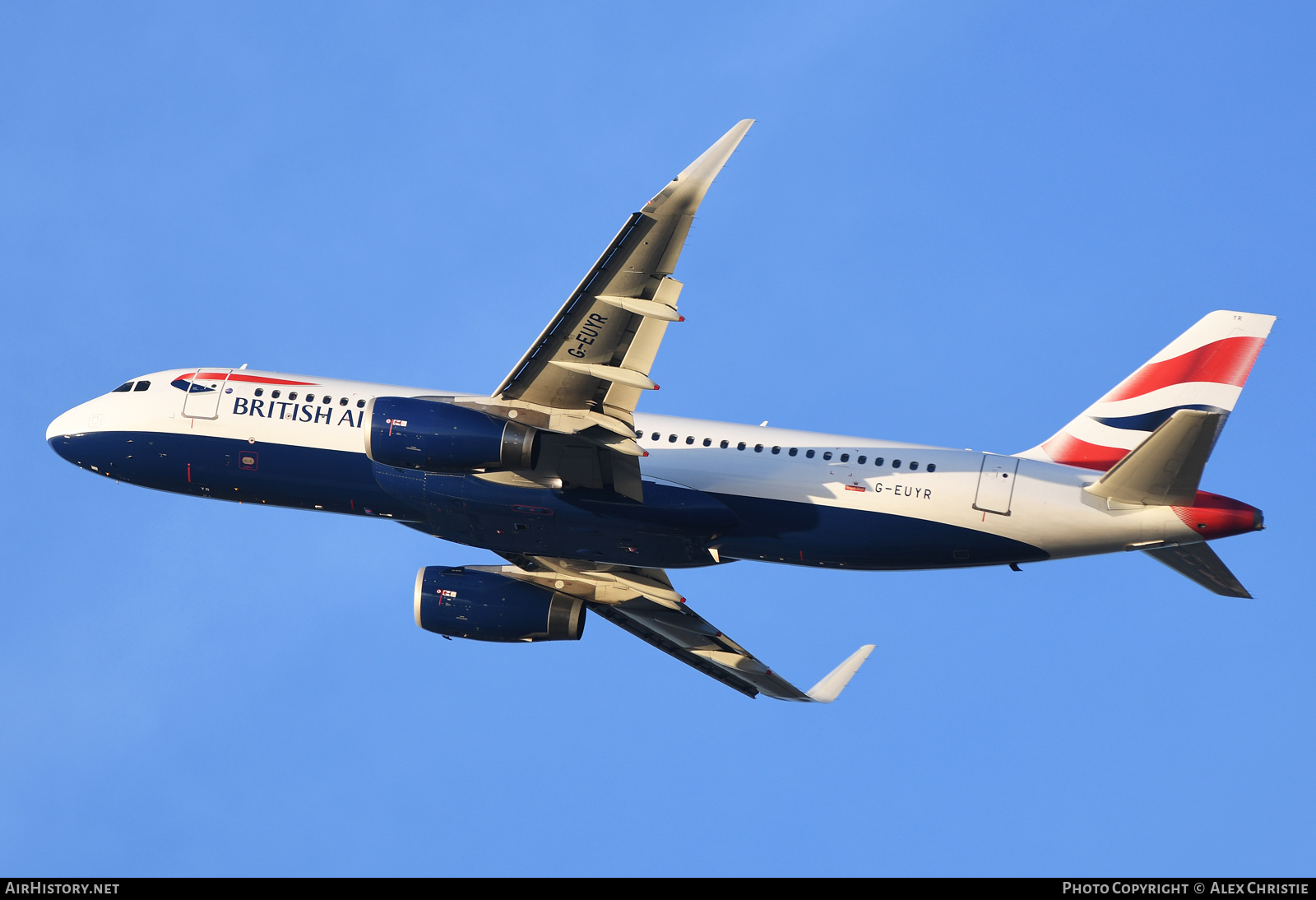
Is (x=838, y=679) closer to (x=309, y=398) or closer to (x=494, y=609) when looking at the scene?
(x=494, y=609)

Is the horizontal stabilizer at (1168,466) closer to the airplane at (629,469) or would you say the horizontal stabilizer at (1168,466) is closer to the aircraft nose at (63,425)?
the airplane at (629,469)

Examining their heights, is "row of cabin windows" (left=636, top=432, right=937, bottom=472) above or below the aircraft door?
above

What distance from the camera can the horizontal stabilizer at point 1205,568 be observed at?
100 feet

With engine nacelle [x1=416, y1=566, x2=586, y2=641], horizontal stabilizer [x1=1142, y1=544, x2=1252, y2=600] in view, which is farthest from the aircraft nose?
horizontal stabilizer [x1=1142, y1=544, x2=1252, y2=600]

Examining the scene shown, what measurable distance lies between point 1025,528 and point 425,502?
13741 millimetres

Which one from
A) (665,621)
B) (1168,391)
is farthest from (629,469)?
A: (1168,391)

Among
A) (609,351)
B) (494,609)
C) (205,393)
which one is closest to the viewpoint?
(609,351)

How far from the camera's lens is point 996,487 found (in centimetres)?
3178

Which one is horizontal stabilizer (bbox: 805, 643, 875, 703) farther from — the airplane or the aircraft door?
the aircraft door

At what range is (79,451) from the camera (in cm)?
3669

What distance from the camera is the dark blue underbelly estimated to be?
3206 cm

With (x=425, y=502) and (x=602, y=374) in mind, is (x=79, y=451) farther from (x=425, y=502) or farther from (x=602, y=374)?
(x=602, y=374)

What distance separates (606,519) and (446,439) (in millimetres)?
4409

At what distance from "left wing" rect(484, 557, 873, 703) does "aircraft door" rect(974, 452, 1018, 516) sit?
869 centimetres
